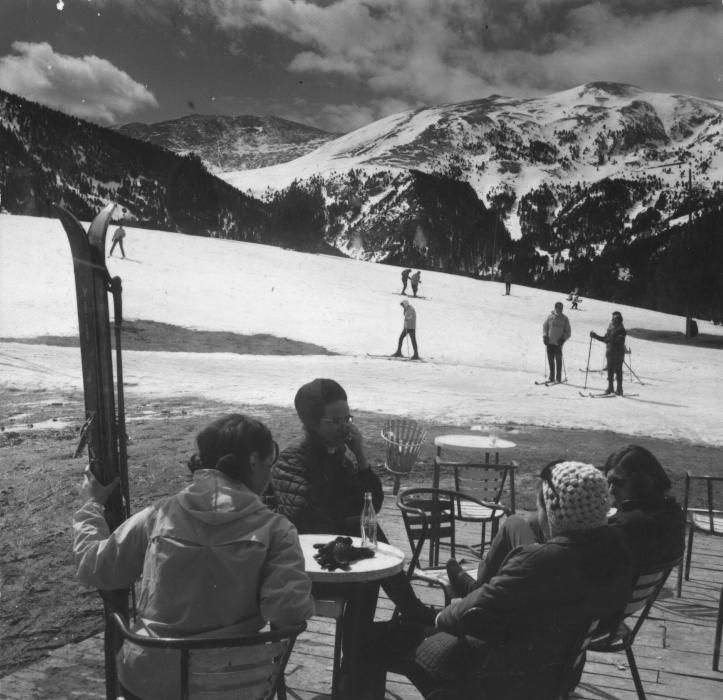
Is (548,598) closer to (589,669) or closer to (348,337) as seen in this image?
(589,669)

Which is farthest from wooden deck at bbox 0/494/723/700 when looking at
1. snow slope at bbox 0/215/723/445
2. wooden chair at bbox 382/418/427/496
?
snow slope at bbox 0/215/723/445

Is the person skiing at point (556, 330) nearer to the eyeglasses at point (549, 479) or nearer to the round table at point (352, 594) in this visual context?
the round table at point (352, 594)

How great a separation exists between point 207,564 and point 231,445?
1.08ft

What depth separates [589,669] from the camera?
3469 mm

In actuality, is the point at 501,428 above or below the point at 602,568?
below

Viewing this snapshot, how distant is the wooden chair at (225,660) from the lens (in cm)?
180

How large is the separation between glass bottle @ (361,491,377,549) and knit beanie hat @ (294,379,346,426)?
1.92 feet

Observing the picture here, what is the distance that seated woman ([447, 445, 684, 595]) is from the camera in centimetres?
268

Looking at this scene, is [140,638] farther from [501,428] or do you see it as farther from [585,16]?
[585,16]

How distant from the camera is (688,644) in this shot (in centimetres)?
383

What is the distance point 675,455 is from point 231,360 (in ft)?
37.0

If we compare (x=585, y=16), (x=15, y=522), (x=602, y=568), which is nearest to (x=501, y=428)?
(x=15, y=522)

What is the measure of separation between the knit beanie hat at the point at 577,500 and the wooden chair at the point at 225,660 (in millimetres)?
870

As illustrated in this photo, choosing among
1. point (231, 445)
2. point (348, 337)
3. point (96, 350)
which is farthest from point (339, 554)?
point (348, 337)
